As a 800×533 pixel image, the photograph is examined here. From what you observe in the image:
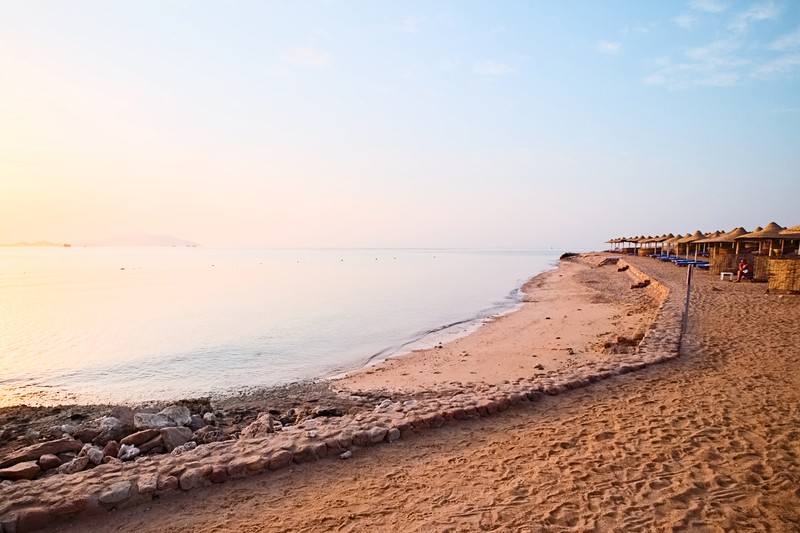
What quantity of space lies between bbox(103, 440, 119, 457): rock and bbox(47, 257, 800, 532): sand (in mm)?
1770

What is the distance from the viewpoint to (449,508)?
408cm

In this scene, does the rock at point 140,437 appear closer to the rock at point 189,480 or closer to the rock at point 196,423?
the rock at point 196,423

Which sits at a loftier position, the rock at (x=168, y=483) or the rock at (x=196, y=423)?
the rock at (x=168, y=483)

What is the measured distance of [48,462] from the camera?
17.4 ft

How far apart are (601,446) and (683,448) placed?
0.91 metres

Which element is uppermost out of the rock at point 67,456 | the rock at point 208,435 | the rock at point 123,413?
the rock at point 67,456

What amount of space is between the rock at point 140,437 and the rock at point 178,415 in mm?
655

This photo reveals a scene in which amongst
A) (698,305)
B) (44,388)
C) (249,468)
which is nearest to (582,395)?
(249,468)

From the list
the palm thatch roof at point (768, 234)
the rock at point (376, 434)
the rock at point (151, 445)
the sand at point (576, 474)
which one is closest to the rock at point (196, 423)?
the rock at point (151, 445)

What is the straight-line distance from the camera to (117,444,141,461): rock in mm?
5605

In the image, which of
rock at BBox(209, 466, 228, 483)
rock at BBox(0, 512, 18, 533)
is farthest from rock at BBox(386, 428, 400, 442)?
rock at BBox(0, 512, 18, 533)

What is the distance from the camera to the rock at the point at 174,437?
596 centimetres

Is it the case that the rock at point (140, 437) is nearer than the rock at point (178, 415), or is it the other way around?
the rock at point (140, 437)

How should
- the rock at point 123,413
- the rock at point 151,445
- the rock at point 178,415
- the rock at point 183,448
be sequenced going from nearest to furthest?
the rock at point 183,448 → the rock at point 151,445 → the rock at point 178,415 → the rock at point 123,413
